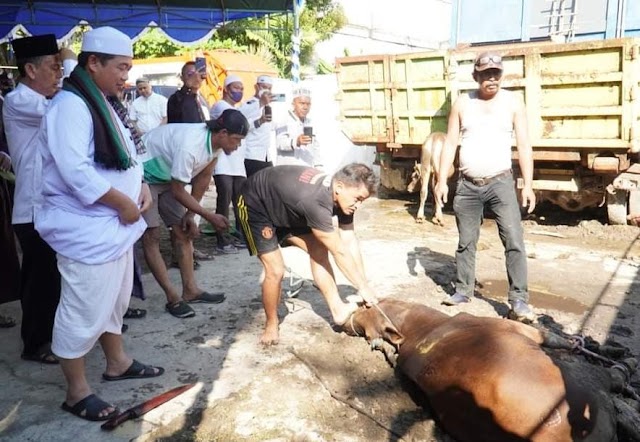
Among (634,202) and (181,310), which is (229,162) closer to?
(181,310)

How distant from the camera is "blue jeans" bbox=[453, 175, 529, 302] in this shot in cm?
439

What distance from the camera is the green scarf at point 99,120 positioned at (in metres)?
2.73

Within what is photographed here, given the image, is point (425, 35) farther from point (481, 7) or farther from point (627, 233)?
point (627, 233)

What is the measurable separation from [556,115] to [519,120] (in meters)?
2.62

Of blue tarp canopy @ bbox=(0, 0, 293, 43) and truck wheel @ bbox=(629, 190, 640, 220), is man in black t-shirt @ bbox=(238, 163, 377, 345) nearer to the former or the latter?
truck wheel @ bbox=(629, 190, 640, 220)

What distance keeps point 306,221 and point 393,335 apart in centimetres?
91

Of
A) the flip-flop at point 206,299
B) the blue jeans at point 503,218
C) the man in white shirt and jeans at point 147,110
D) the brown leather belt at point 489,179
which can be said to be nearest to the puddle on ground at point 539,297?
the blue jeans at point 503,218

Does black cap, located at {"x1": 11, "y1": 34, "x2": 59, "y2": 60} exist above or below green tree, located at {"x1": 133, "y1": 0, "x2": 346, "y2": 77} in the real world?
below

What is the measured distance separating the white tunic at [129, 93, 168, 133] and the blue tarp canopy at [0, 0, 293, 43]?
1.31 meters

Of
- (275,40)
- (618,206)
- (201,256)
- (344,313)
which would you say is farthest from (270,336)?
(275,40)

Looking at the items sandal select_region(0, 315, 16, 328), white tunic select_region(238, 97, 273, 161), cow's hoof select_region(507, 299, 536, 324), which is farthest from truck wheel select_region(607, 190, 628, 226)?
sandal select_region(0, 315, 16, 328)

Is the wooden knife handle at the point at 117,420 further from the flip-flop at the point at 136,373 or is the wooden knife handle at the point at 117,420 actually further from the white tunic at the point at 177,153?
the white tunic at the point at 177,153

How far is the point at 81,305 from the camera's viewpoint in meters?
2.82

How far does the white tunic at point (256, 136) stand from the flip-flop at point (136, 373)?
355 cm
